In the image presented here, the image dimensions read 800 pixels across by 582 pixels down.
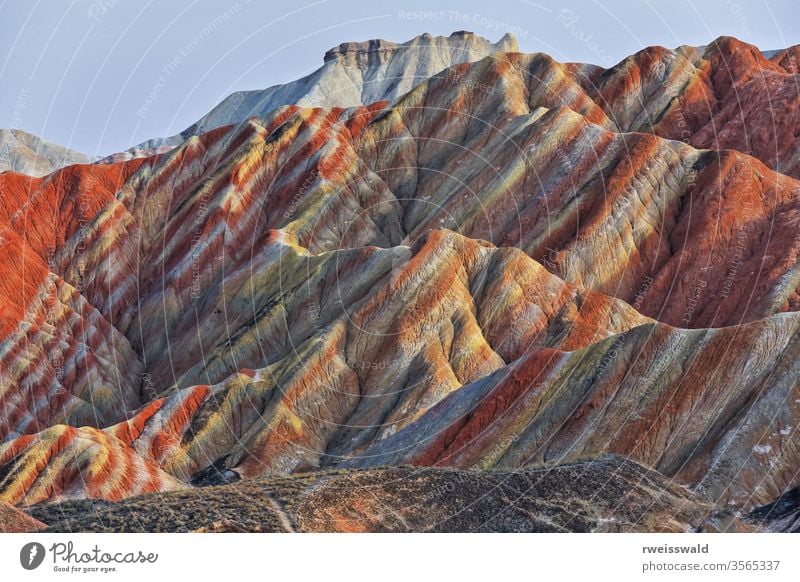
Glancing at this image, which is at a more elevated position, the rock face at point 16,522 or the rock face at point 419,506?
the rock face at point 419,506

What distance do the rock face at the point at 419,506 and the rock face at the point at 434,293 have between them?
1.47 feet

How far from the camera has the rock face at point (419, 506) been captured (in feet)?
157

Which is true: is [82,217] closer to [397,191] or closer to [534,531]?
[397,191]

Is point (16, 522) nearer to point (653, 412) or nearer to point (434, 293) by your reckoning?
point (653, 412)

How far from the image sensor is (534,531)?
161ft

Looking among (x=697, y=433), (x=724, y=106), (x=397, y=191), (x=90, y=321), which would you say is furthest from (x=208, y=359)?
(x=724, y=106)

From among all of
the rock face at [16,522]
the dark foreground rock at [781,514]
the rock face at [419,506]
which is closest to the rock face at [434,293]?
the rock face at [419,506]

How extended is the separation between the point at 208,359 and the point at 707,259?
4065cm

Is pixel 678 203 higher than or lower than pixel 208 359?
higher
